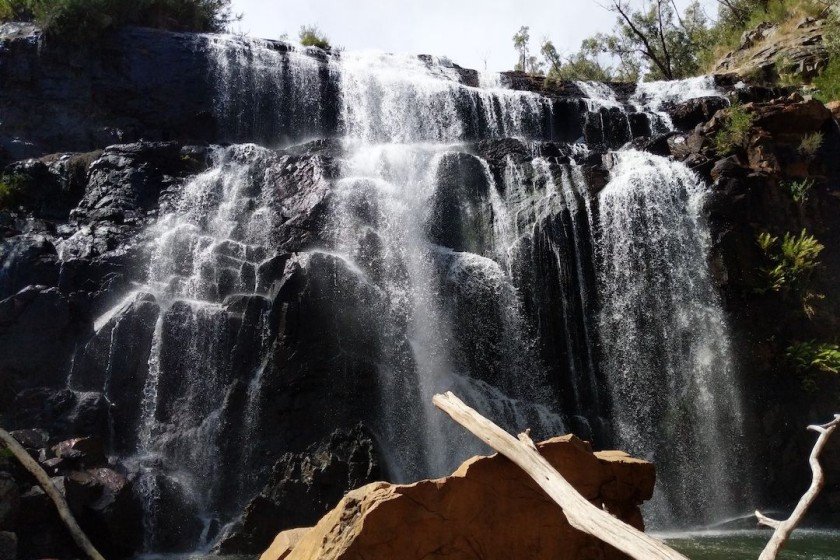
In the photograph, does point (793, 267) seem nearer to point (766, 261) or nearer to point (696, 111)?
point (766, 261)

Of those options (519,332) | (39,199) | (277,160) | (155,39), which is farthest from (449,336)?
(155,39)

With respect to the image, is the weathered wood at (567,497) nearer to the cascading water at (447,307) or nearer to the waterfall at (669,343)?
the cascading water at (447,307)

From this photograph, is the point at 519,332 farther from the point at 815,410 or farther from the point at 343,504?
the point at 343,504

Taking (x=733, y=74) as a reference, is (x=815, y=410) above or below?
below

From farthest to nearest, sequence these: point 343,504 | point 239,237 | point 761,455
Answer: point 239,237
point 761,455
point 343,504

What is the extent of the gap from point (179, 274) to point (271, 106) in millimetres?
7791

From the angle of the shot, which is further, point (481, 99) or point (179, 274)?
point (481, 99)

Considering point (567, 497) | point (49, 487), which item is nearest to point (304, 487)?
point (49, 487)

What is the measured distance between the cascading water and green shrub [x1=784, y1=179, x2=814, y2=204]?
1913mm

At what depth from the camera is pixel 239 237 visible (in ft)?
44.7

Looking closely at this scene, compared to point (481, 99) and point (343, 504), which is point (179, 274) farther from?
point (481, 99)

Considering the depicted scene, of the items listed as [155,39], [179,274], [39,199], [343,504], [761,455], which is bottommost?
[761,455]

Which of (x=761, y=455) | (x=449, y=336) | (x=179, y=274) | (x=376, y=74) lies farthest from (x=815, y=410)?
(x=376, y=74)

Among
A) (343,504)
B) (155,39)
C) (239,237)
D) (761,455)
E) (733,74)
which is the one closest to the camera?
(343,504)
